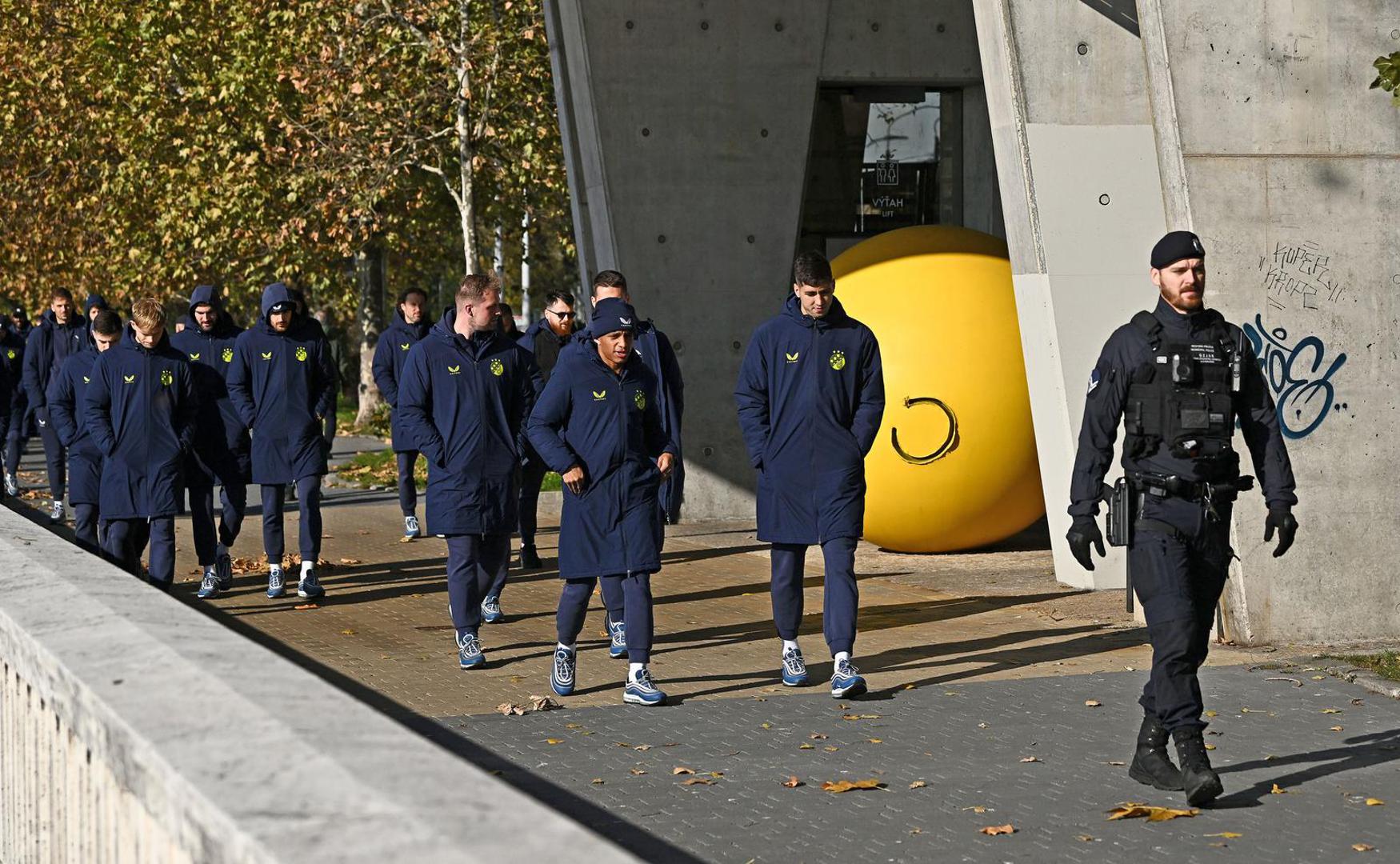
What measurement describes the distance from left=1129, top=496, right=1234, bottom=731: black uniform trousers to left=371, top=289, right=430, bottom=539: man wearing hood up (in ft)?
31.5

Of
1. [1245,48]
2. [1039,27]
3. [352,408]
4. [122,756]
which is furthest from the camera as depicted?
[352,408]

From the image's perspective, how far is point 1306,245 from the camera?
10500 mm

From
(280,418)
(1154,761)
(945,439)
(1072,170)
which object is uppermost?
(1072,170)

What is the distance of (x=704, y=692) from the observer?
959 cm

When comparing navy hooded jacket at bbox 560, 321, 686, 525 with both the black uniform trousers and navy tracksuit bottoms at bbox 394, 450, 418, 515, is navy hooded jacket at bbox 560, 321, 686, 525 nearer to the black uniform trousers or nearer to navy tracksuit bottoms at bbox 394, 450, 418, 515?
the black uniform trousers

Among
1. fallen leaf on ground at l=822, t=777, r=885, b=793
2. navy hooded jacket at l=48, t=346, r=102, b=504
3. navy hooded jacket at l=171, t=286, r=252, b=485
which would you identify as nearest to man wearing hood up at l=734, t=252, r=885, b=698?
fallen leaf on ground at l=822, t=777, r=885, b=793

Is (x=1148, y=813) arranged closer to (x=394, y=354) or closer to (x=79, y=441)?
(x=79, y=441)

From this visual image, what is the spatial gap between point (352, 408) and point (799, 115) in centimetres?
3013

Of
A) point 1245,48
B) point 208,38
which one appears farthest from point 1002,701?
point 208,38

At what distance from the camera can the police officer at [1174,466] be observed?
718cm

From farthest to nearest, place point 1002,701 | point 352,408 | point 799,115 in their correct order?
1. point 352,408
2. point 799,115
3. point 1002,701

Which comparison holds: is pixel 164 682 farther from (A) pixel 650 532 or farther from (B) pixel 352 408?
(B) pixel 352 408

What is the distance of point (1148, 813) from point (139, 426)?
7.06m

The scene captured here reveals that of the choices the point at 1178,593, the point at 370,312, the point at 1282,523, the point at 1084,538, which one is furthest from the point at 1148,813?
the point at 370,312
